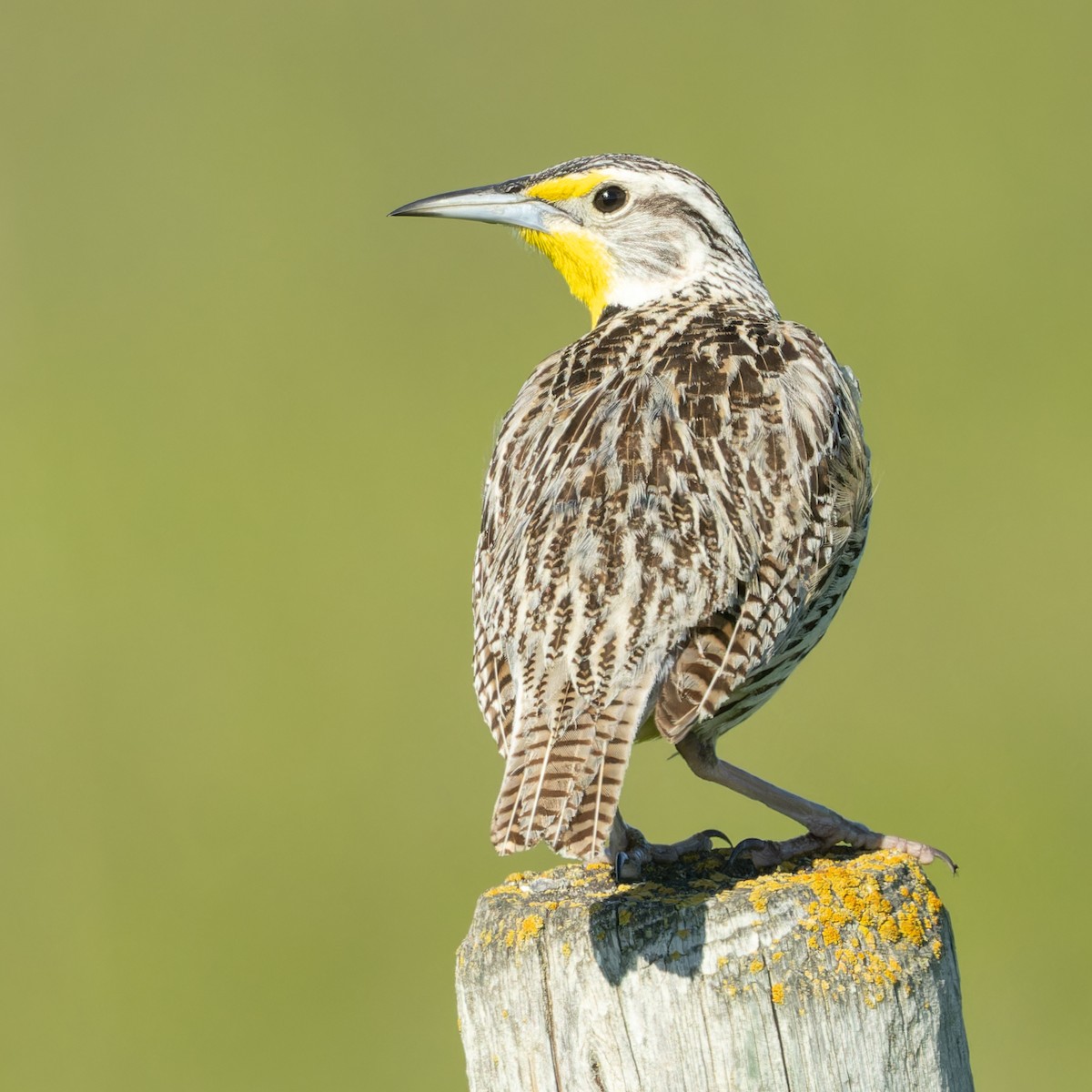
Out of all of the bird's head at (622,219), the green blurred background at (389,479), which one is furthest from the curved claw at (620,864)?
the green blurred background at (389,479)

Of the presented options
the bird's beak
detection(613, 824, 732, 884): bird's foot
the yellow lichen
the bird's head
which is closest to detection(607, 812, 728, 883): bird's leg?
detection(613, 824, 732, 884): bird's foot

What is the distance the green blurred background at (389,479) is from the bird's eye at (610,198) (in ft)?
10.9

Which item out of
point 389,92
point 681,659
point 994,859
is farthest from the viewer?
point 389,92

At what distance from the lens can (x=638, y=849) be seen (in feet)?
12.6

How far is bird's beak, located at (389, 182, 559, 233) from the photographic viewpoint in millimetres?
4891

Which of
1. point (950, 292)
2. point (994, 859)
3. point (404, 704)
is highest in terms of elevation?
point (950, 292)

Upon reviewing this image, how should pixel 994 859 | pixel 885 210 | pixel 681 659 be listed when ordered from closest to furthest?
pixel 681 659 → pixel 994 859 → pixel 885 210

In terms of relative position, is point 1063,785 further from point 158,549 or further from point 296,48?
point 296,48

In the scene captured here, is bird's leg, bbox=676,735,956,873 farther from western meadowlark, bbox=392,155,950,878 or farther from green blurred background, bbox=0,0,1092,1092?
green blurred background, bbox=0,0,1092,1092

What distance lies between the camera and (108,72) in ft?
43.8

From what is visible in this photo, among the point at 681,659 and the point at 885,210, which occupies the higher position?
the point at 885,210

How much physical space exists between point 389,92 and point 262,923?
6.94m

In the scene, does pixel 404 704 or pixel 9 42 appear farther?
pixel 9 42

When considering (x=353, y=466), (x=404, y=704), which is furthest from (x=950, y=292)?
(x=404, y=704)
